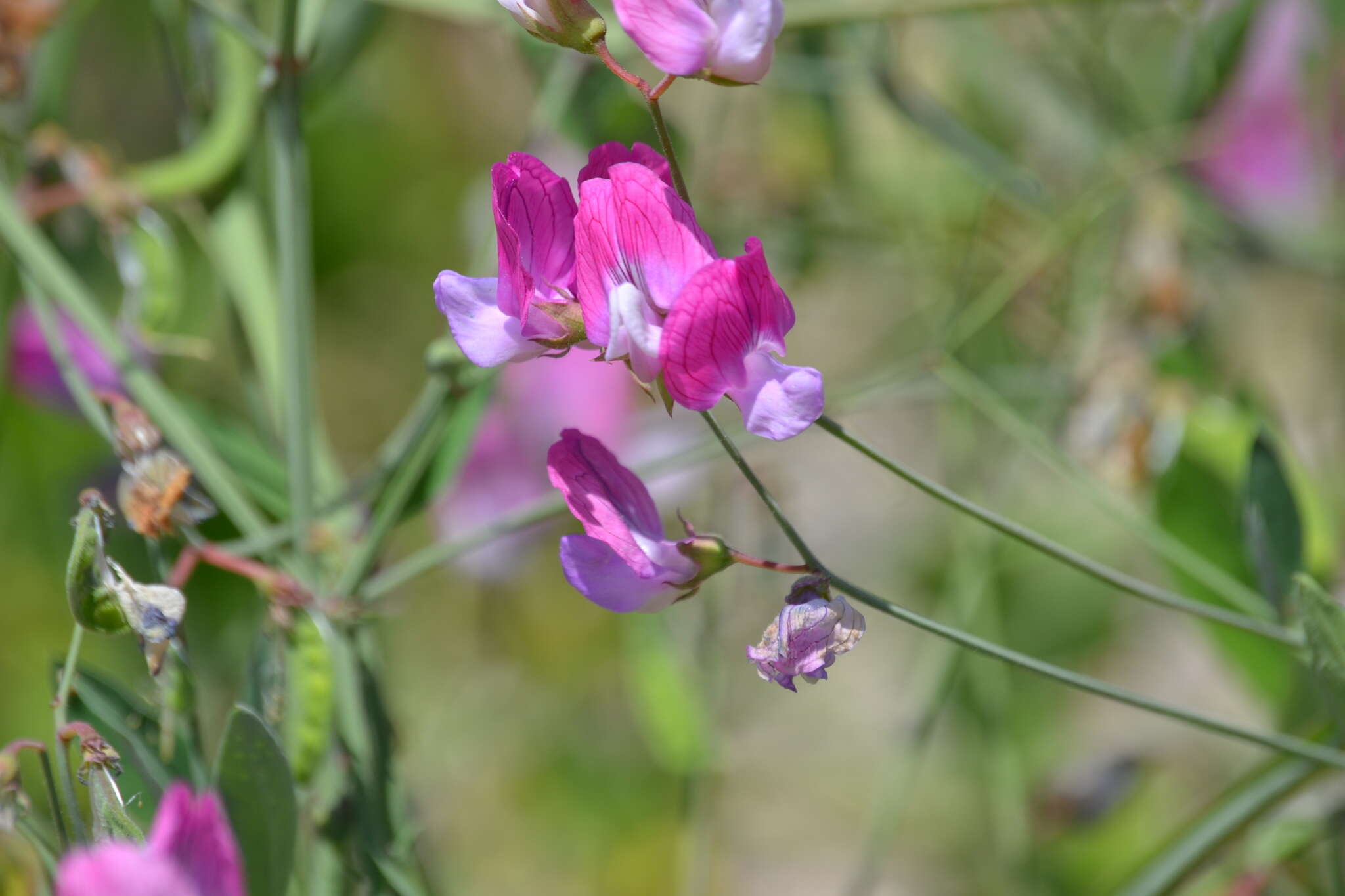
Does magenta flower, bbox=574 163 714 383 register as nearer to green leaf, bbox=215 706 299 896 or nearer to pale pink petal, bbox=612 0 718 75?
pale pink petal, bbox=612 0 718 75

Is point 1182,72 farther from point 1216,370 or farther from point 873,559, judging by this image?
point 873,559

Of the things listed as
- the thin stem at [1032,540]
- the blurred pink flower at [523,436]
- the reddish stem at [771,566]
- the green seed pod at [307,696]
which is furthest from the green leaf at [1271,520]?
the blurred pink flower at [523,436]

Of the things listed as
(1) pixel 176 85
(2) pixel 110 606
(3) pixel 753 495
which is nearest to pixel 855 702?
(3) pixel 753 495

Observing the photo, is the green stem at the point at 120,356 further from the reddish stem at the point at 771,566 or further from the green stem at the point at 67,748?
the reddish stem at the point at 771,566

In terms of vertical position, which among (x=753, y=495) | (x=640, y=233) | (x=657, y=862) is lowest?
(x=657, y=862)

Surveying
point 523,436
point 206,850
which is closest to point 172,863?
point 206,850

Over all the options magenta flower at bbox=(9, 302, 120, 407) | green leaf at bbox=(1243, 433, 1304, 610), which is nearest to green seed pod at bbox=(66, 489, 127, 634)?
magenta flower at bbox=(9, 302, 120, 407)

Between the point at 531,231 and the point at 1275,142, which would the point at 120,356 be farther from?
the point at 1275,142
